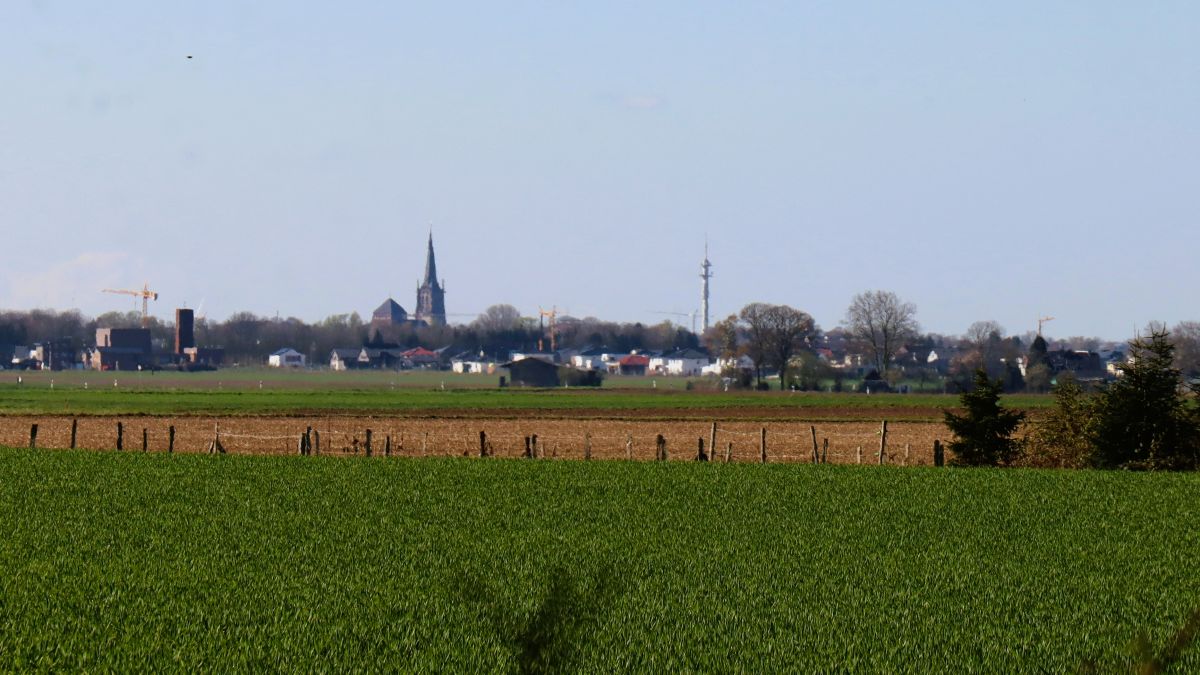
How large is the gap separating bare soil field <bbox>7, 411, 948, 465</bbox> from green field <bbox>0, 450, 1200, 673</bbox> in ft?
63.5

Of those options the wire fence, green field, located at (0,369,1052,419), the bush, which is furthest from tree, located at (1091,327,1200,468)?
green field, located at (0,369,1052,419)

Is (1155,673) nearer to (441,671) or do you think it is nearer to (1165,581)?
(441,671)

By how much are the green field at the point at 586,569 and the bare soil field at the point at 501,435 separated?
63.5 ft

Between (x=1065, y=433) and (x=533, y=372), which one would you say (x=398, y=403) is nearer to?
(x=533, y=372)

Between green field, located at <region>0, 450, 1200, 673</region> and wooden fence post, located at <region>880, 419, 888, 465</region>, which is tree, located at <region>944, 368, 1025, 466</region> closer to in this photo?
wooden fence post, located at <region>880, 419, 888, 465</region>

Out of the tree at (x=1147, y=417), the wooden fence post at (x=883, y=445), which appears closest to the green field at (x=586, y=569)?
the tree at (x=1147, y=417)

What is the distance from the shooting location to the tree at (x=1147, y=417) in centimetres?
5166

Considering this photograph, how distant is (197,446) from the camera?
224 feet

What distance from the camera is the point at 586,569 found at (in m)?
26.2

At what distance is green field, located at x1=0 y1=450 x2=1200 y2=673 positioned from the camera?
1866cm

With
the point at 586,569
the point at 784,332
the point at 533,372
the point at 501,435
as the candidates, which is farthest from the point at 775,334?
the point at 586,569

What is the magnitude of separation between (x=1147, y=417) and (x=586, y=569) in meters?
32.6

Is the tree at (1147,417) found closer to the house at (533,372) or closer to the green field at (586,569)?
the green field at (586,569)

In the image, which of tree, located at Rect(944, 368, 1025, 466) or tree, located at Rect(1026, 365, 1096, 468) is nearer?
tree, located at Rect(944, 368, 1025, 466)
